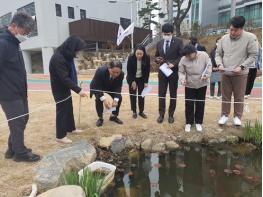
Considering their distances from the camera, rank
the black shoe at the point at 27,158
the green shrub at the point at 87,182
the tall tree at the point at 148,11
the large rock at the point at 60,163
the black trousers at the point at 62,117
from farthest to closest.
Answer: the tall tree at the point at 148,11, the black trousers at the point at 62,117, the black shoe at the point at 27,158, the large rock at the point at 60,163, the green shrub at the point at 87,182

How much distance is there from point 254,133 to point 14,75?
3.54 metres

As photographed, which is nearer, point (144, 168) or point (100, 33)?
point (144, 168)

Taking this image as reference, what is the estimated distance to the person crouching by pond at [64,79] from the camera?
3.91m

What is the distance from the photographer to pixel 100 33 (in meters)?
21.7

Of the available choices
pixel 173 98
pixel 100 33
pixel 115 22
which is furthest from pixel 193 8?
pixel 173 98

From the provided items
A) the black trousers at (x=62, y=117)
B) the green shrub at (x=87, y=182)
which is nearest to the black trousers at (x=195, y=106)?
the black trousers at (x=62, y=117)

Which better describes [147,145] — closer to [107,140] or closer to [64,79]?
[107,140]

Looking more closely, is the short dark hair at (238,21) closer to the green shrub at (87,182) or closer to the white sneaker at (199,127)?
the white sneaker at (199,127)

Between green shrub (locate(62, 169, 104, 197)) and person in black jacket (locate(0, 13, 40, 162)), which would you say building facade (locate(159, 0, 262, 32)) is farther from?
green shrub (locate(62, 169, 104, 197))

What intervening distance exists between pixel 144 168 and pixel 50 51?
17.3 metres

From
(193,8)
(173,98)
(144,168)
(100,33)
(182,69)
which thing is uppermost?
(193,8)

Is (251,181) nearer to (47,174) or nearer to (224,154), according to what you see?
(224,154)

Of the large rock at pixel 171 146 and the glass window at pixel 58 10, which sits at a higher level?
the glass window at pixel 58 10

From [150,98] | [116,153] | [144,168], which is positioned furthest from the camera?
[150,98]
